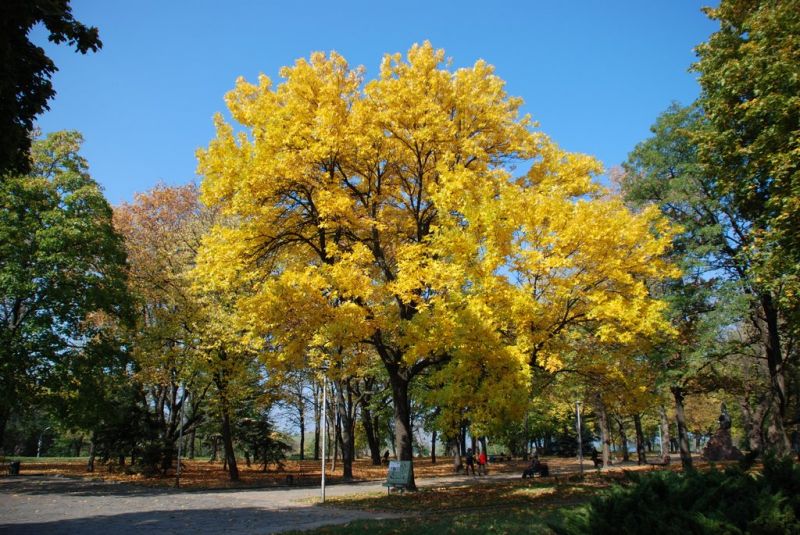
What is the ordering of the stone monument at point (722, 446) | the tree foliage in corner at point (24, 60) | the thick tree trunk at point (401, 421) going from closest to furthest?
the tree foliage in corner at point (24, 60) → the thick tree trunk at point (401, 421) → the stone monument at point (722, 446)

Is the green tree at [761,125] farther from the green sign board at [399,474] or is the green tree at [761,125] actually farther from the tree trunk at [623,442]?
the tree trunk at [623,442]

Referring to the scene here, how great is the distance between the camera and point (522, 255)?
1059cm

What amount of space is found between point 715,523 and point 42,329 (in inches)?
763

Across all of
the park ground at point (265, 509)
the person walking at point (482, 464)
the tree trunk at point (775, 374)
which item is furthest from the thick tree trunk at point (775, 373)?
the person walking at point (482, 464)

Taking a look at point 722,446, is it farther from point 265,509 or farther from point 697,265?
point 265,509

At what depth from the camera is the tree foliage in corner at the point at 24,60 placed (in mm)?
6422

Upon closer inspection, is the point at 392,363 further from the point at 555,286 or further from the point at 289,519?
the point at 555,286

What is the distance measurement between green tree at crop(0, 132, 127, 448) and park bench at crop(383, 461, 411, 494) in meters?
12.0

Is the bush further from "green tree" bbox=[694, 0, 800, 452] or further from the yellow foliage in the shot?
"green tree" bbox=[694, 0, 800, 452]

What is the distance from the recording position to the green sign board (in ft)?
50.1

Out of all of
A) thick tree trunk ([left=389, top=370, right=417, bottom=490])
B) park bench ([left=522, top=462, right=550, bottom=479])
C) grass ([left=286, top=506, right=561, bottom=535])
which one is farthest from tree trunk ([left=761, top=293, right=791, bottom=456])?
thick tree trunk ([left=389, top=370, right=417, bottom=490])

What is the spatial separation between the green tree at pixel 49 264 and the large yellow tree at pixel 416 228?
6.92 m

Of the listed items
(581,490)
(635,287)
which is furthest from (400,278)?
(581,490)

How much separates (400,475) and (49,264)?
46.7 feet
